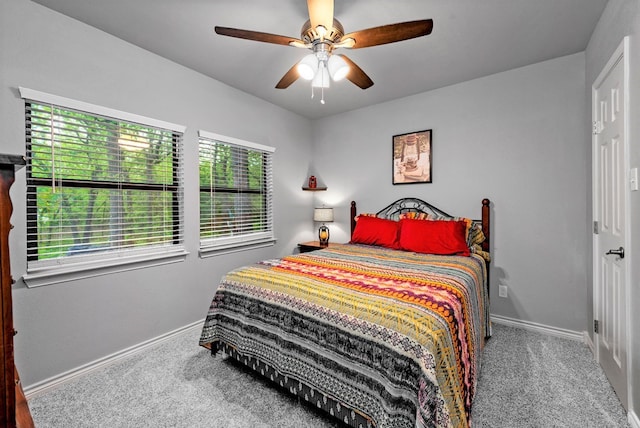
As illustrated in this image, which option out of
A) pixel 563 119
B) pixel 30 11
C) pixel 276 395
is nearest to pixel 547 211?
pixel 563 119

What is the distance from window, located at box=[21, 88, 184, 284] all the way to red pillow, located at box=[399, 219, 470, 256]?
2408mm

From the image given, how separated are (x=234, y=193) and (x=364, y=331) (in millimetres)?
2593

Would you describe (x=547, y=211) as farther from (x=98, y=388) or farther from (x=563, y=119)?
(x=98, y=388)

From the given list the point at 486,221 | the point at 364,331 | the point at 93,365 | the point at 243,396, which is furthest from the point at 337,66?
the point at 93,365

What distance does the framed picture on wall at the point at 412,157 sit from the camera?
3.53 metres

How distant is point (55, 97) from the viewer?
205 centimetres

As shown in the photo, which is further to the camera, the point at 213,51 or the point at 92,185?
the point at 213,51

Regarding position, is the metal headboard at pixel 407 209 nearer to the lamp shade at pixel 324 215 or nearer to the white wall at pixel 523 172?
the white wall at pixel 523 172

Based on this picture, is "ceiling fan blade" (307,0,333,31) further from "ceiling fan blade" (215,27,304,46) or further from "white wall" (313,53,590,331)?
"white wall" (313,53,590,331)

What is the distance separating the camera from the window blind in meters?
2.04

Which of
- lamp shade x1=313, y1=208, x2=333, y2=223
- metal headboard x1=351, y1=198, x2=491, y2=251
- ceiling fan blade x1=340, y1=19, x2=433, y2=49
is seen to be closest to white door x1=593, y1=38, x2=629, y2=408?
metal headboard x1=351, y1=198, x2=491, y2=251

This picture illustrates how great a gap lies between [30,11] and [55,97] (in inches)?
22.3

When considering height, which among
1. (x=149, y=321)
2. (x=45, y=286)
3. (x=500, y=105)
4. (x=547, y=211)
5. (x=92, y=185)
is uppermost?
(x=500, y=105)

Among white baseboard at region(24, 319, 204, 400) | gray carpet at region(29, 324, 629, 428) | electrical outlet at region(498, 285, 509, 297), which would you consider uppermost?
electrical outlet at region(498, 285, 509, 297)
